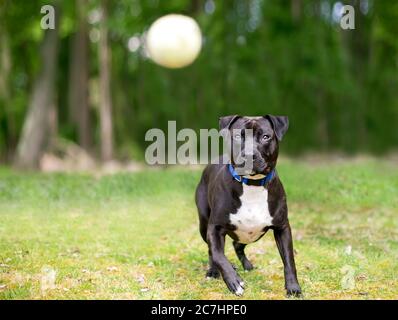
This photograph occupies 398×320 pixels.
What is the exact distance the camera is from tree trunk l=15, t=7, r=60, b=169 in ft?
51.0

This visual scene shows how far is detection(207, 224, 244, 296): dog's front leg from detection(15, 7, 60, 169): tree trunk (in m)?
11.1

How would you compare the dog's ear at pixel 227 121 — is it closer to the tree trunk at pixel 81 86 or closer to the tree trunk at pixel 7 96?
the tree trunk at pixel 7 96

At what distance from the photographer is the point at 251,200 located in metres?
5.22

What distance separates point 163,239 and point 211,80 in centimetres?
1076

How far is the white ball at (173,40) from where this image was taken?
46.8ft

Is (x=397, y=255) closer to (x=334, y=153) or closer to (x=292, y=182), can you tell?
(x=292, y=182)

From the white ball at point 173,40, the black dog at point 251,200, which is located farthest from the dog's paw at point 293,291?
the white ball at point 173,40

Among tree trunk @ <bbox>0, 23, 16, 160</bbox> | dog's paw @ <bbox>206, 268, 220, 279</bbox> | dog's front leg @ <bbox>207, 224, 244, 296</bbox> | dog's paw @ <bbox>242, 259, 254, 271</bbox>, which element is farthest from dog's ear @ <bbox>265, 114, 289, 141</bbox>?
tree trunk @ <bbox>0, 23, 16, 160</bbox>

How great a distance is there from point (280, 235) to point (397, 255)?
205cm

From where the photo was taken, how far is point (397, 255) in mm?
6688

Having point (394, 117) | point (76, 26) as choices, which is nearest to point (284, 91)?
point (394, 117)

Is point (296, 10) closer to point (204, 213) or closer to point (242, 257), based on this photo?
point (242, 257)

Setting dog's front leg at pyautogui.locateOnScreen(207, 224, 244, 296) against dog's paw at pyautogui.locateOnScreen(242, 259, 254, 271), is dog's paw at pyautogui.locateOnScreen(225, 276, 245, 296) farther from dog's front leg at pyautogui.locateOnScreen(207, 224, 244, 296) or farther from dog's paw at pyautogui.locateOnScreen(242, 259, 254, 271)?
dog's paw at pyautogui.locateOnScreen(242, 259, 254, 271)

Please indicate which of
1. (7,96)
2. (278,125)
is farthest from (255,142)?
(7,96)
